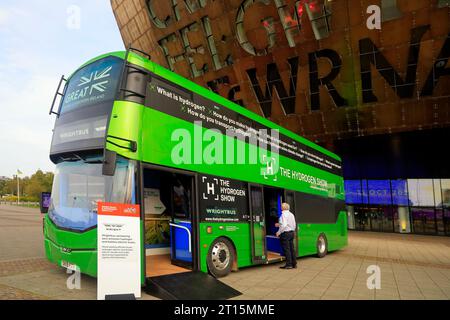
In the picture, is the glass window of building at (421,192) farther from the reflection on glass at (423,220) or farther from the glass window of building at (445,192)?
the glass window of building at (445,192)

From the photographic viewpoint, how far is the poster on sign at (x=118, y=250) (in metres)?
5.19

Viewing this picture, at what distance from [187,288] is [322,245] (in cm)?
808

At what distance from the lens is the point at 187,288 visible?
6.00 metres

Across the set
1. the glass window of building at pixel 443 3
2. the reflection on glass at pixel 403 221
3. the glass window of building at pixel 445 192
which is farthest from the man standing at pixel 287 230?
the glass window of building at pixel 445 192

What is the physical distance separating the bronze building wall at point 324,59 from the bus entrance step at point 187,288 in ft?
57.6

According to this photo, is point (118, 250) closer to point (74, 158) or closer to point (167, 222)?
point (74, 158)

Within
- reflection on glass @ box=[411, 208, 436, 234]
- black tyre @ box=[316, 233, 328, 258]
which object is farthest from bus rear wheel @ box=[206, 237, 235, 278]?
reflection on glass @ box=[411, 208, 436, 234]

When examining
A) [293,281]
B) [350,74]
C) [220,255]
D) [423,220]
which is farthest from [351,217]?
[220,255]

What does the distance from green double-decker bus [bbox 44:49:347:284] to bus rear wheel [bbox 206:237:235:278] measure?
0.9 inches

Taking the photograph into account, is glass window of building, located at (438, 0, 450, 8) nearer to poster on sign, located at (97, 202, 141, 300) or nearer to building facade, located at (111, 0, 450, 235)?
building facade, located at (111, 0, 450, 235)

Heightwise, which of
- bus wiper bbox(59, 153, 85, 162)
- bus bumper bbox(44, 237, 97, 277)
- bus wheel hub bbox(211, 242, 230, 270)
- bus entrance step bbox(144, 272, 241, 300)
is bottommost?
bus entrance step bbox(144, 272, 241, 300)

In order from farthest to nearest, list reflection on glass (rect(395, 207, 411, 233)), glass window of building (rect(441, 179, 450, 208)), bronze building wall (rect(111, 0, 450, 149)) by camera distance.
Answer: reflection on glass (rect(395, 207, 411, 233)) → glass window of building (rect(441, 179, 450, 208)) → bronze building wall (rect(111, 0, 450, 149))

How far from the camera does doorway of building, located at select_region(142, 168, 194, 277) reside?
7258 millimetres

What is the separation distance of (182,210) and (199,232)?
75 cm
